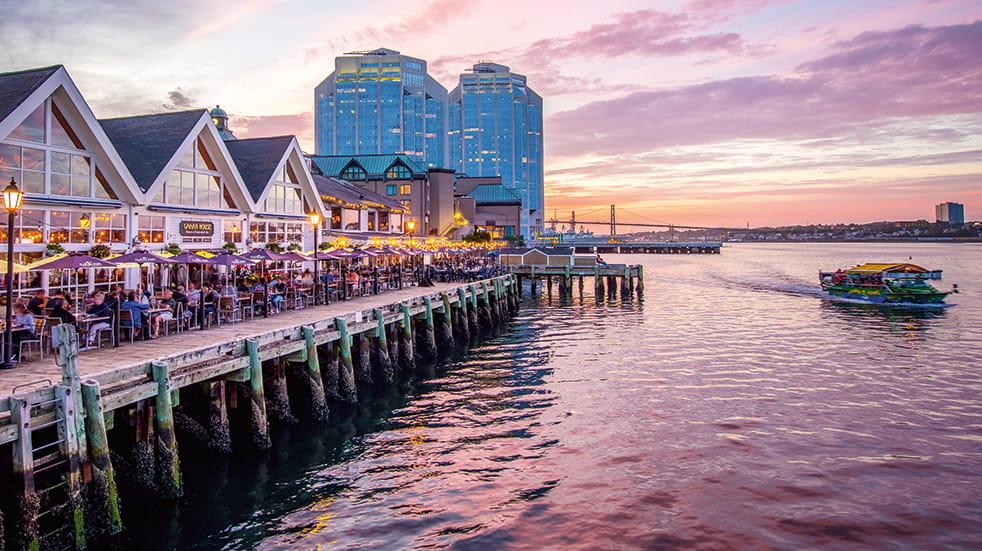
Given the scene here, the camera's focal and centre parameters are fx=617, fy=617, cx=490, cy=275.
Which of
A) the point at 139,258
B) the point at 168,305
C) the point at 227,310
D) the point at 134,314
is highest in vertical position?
the point at 139,258

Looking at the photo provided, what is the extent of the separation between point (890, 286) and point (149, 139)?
187ft

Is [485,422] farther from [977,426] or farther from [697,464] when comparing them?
[977,426]

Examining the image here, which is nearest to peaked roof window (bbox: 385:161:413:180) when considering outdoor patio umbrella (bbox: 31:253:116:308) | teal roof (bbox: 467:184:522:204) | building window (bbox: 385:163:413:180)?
building window (bbox: 385:163:413:180)

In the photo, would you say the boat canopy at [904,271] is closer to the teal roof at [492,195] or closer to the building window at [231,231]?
the building window at [231,231]

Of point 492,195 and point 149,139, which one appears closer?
point 149,139

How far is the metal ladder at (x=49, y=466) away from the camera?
9328 mm

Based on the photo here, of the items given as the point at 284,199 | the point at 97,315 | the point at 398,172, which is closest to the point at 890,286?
the point at 284,199

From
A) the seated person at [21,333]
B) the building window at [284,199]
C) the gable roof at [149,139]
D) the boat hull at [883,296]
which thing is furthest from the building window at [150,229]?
the boat hull at [883,296]

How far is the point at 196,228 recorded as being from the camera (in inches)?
1042

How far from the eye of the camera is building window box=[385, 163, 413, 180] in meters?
84.7

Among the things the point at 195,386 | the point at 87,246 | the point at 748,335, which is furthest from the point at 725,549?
the point at 748,335

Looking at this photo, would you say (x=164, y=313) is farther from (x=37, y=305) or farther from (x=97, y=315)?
(x=37, y=305)

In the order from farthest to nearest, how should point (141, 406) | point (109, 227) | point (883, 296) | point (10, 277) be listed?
point (883, 296) < point (109, 227) < point (10, 277) < point (141, 406)

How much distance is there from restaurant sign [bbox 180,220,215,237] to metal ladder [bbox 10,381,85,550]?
17.0 meters
